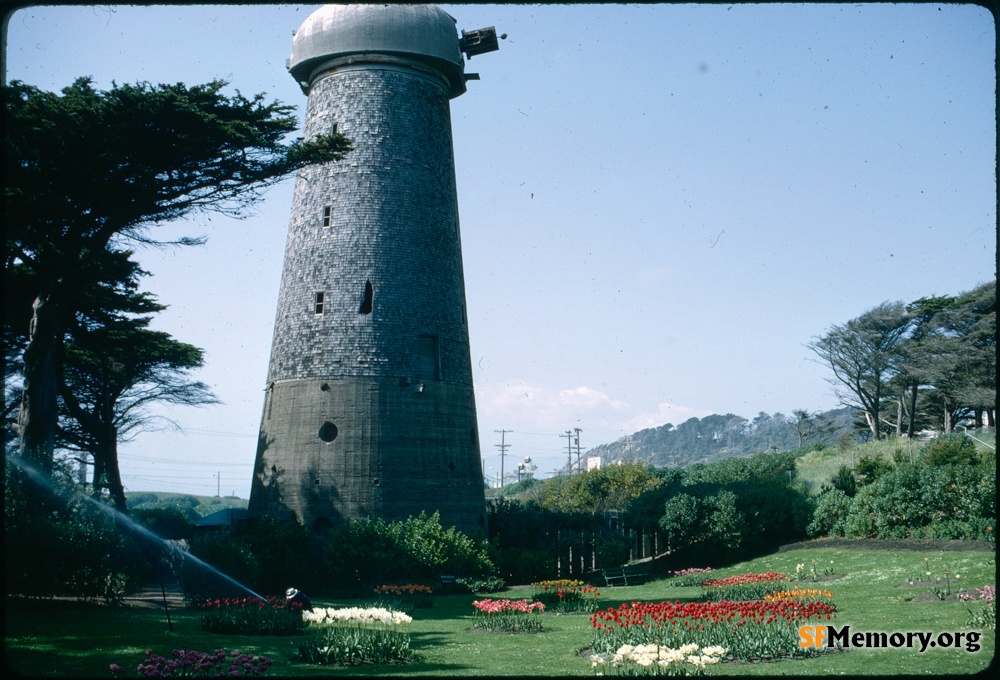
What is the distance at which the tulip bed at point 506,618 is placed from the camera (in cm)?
1809

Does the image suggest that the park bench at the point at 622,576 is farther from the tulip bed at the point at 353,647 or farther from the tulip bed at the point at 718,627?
the tulip bed at the point at 353,647

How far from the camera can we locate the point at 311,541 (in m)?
28.0

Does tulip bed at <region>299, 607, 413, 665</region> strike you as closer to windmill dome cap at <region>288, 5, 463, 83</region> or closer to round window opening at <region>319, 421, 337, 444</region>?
round window opening at <region>319, 421, 337, 444</region>

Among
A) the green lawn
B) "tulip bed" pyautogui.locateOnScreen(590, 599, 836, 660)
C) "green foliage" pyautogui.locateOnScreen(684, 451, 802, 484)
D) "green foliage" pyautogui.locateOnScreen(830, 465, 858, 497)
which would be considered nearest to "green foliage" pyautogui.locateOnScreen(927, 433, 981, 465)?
"green foliage" pyautogui.locateOnScreen(830, 465, 858, 497)

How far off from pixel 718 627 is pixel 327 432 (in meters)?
18.1

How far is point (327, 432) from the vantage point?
2988 centimetres

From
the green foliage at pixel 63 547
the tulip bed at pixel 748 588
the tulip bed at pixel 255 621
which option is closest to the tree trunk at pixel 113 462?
the green foliage at pixel 63 547

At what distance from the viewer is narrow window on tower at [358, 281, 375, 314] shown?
3023 centimetres

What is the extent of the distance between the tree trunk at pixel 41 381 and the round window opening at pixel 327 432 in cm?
946

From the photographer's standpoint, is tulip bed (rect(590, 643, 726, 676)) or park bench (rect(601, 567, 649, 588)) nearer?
tulip bed (rect(590, 643, 726, 676))

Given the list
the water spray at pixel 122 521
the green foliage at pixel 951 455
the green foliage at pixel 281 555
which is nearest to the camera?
the water spray at pixel 122 521

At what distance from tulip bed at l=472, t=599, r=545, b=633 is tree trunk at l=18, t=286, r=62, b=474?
1022 cm

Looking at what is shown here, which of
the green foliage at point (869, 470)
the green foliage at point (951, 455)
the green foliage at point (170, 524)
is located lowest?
the green foliage at point (170, 524)

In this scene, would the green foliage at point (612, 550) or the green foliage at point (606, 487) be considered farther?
the green foliage at point (606, 487)
